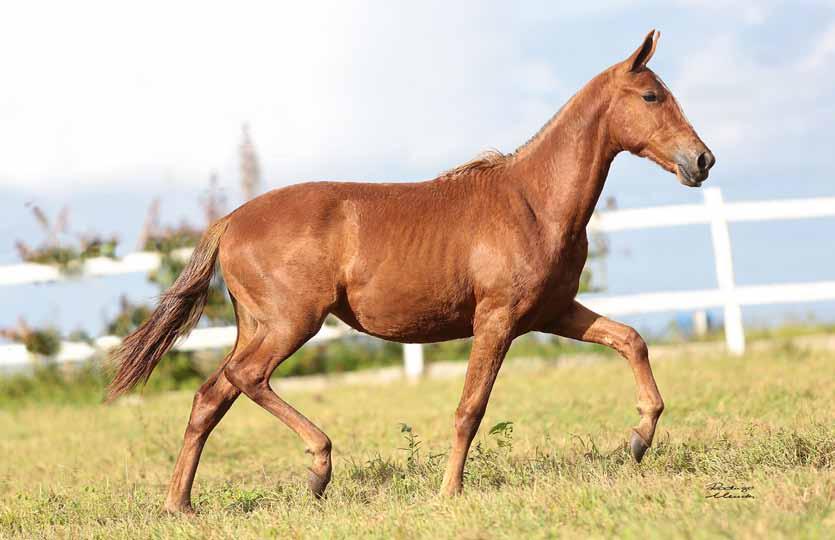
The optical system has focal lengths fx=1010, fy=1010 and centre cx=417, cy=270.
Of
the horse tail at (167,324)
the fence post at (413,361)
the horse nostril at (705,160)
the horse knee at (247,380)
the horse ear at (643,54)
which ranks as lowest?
the fence post at (413,361)

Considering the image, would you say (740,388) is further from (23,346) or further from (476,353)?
(23,346)

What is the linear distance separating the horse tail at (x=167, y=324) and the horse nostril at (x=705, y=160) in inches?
111

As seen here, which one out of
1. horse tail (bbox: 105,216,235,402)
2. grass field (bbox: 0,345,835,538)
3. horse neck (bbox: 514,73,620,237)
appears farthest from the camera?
horse tail (bbox: 105,216,235,402)

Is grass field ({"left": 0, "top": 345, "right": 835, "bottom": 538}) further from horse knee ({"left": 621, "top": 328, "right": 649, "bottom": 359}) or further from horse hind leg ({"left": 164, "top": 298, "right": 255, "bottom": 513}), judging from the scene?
horse knee ({"left": 621, "top": 328, "right": 649, "bottom": 359})

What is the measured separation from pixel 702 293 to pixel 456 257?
27.5 feet

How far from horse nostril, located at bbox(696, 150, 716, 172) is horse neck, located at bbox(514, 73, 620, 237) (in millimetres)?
529

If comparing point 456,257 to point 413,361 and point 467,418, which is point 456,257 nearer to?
point 467,418

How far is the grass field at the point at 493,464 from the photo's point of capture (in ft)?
14.4

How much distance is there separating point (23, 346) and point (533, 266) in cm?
1048

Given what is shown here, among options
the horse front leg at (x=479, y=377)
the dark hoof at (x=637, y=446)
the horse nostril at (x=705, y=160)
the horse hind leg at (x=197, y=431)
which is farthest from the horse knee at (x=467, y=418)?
the horse nostril at (x=705, y=160)

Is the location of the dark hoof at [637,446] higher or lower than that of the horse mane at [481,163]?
lower

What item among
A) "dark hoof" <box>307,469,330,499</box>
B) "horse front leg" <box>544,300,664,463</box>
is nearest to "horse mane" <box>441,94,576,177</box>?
"horse front leg" <box>544,300,664,463</box>

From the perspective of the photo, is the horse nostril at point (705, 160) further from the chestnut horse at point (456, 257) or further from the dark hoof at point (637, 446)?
the dark hoof at point (637, 446)

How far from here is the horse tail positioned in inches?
245
